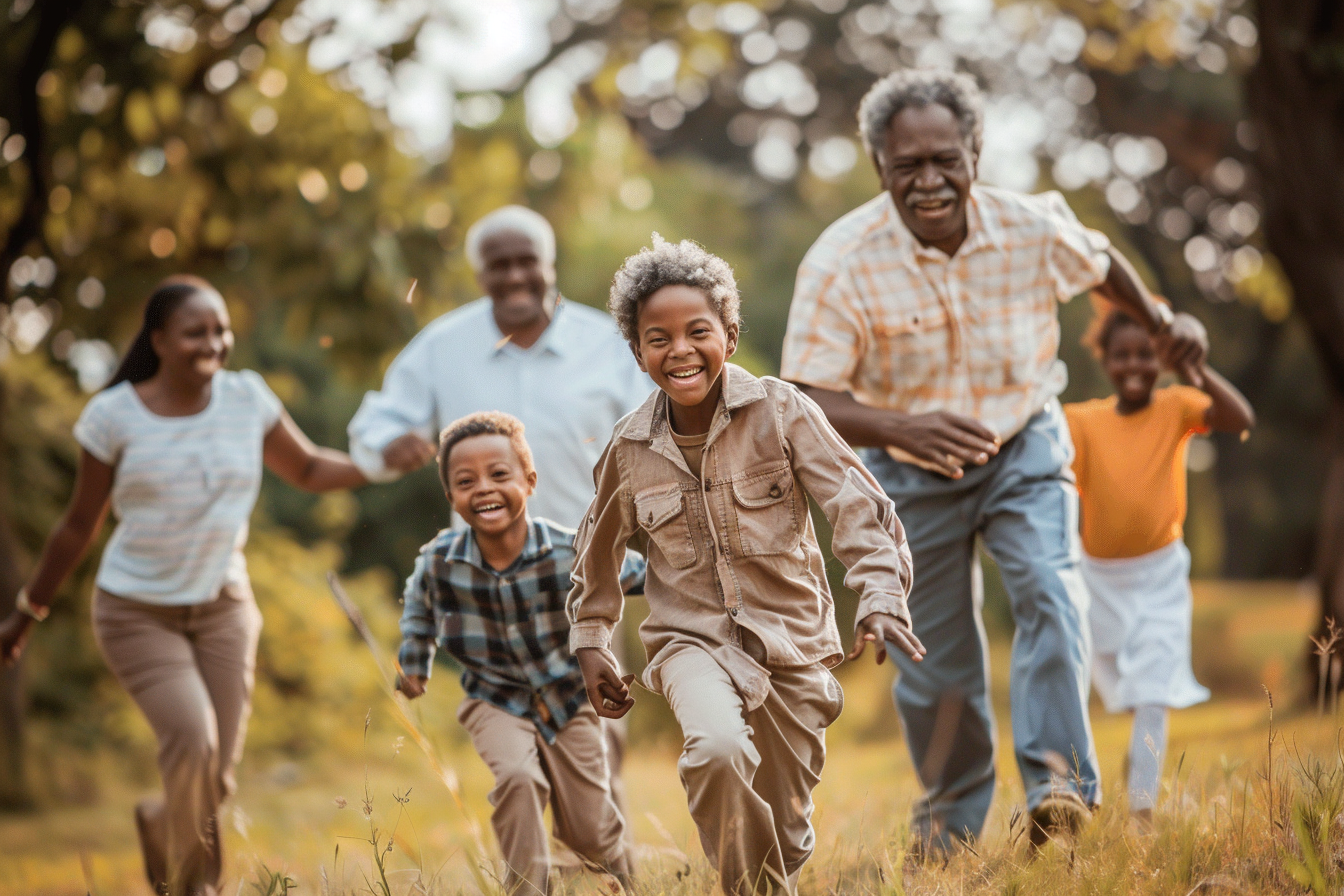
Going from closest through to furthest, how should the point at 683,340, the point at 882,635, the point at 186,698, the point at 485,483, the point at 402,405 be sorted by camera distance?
the point at 882,635
the point at 683,340
the point at 485,483
the point at 186,698
the point at 402,405

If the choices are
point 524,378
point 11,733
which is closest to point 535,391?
point 524,378

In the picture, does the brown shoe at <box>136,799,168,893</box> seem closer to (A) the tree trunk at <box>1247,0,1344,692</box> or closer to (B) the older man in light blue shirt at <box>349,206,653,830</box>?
(B) the older man in light blue shirt at <box>349,206,653,830</box>

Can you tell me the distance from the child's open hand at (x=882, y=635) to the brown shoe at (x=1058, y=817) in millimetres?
1025

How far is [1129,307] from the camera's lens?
499 cm

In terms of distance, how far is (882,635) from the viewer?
309 cm

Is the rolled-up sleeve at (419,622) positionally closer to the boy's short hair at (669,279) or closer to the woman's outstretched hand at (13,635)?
the boy's short hair at (669,279)

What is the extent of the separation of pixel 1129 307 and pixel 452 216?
257 inches

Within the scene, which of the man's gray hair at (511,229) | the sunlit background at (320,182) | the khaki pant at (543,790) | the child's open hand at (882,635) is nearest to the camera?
the child's open hand at (882,635)

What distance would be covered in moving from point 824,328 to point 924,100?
0.77 metres

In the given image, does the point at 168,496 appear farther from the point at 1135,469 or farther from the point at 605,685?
the point at 1135,469

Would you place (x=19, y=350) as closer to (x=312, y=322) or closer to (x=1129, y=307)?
(x=312, y=322)

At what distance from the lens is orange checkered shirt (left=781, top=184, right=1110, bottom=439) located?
180 inches

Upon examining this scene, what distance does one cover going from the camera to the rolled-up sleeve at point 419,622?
423 cm

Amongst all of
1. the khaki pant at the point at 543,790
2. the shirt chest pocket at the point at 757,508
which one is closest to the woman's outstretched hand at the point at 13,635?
the khaki pant at the point at 543,790
